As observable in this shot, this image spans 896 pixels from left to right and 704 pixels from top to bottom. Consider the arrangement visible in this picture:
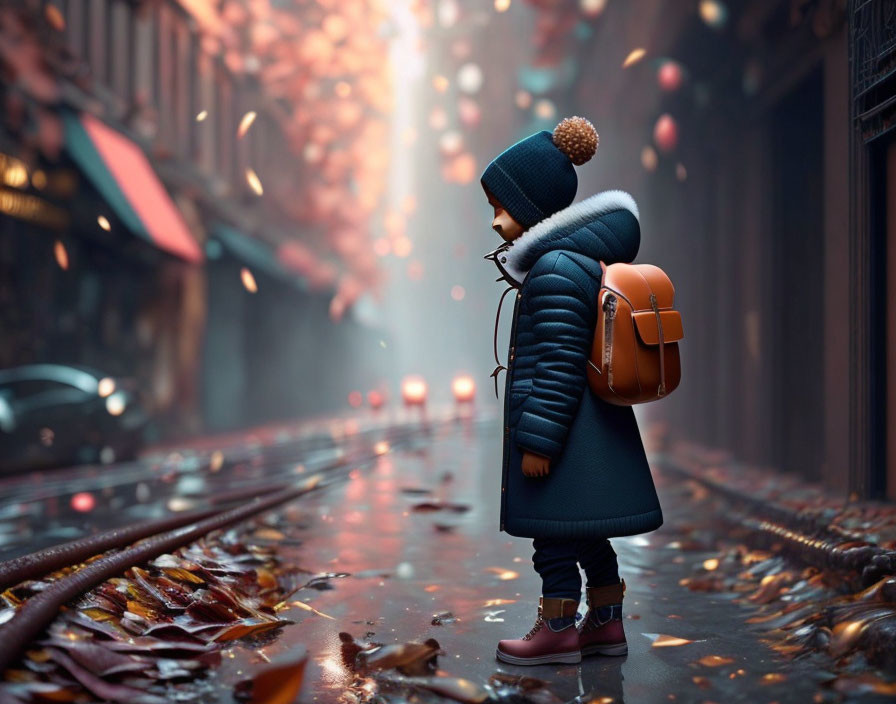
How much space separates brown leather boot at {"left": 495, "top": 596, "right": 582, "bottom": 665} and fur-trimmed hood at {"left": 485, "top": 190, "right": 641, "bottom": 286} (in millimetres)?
1278

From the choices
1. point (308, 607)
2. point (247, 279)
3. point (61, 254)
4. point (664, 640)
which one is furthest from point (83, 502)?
point (247, 279)

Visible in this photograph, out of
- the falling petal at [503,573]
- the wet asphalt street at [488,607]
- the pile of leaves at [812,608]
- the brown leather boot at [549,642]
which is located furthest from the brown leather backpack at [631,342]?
the falling petal at [503,573]

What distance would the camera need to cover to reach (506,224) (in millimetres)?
4152

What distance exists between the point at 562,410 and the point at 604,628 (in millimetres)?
970

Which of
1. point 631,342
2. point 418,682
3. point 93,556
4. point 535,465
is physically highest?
point 631,342

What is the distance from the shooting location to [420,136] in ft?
216

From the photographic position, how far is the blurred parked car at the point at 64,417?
13.1m

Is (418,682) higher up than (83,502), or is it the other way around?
(83,502)

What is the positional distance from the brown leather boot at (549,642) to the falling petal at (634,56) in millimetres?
12428

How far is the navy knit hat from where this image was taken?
13.4 feet

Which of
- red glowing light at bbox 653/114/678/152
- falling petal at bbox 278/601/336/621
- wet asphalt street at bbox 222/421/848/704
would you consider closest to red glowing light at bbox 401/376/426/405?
red glowing light at bbox 653/114/678/152

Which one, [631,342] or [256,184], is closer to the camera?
[631,342]

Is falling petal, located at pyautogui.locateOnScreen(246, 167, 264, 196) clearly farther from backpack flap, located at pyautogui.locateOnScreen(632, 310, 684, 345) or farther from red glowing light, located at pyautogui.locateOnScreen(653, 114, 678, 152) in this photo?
backpack flap, located at pyautogui.locateOnScreen(632, 310, 684, 345)

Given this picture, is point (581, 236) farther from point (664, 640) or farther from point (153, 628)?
point (153, 628)
